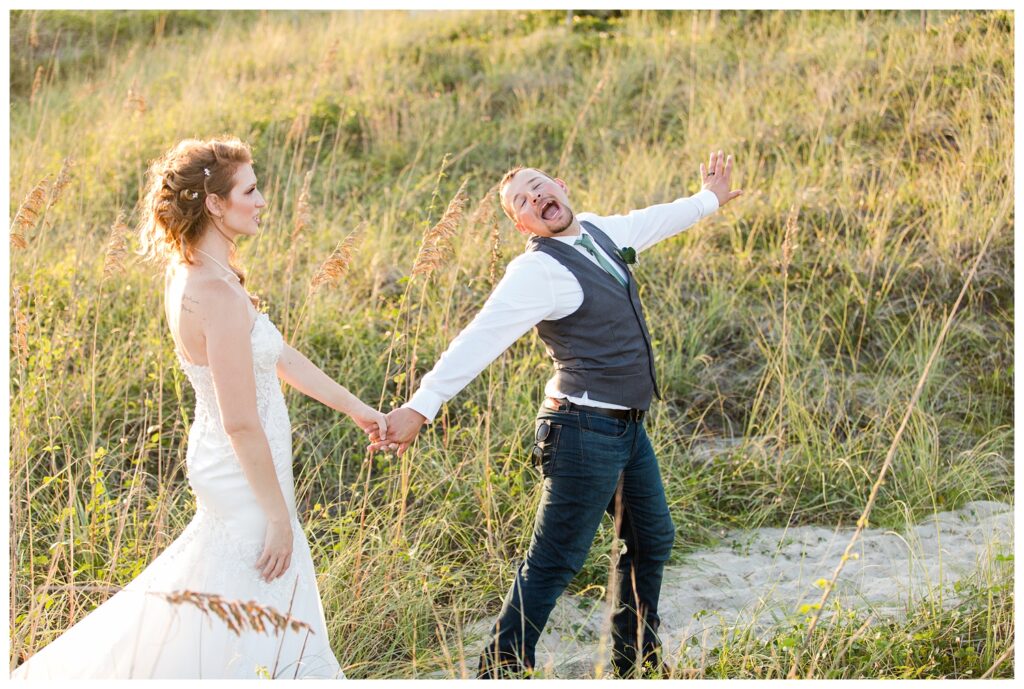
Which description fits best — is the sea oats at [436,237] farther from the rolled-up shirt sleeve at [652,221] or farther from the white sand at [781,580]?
the white sand at [781,580]

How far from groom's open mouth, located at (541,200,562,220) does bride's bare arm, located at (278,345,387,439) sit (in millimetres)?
845

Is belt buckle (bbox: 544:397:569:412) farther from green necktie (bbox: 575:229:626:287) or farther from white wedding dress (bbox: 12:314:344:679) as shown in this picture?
white wedding dress (bbox: 12:314:344:679)

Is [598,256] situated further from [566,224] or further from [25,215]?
[25,215]

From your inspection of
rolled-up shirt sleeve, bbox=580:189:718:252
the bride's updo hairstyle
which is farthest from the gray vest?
the bride's updo hairstyle

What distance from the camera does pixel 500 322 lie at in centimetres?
295

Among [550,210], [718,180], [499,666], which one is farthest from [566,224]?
[499,666]

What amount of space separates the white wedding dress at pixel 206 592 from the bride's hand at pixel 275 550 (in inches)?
1.5

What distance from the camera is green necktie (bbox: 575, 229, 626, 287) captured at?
3088 millimetres

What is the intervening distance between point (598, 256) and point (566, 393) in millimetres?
465

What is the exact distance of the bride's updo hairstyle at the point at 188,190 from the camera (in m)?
2.74

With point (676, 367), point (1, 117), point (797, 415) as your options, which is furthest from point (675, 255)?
point (1, 117)

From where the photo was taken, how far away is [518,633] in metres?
3.11
